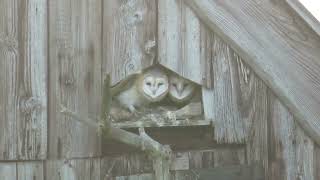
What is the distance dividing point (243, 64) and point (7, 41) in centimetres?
90

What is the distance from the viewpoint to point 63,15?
8.29ft

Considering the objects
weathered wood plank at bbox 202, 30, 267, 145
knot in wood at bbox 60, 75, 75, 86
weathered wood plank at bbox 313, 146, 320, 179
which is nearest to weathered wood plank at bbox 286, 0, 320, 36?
weathered wood plank at bbox 202, 30, 267, 145

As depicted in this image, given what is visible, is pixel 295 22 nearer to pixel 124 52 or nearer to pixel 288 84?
pixel 288 84

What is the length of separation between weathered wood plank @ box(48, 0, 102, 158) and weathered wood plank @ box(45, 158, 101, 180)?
3cm

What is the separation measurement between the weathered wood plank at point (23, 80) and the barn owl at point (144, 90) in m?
0.31

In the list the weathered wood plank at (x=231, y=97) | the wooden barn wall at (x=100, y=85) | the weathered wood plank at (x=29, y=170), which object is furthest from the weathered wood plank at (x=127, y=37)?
the weathered wood plank at (x=29, y=170)

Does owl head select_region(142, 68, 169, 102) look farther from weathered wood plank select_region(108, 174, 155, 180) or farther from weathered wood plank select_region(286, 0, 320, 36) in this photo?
weathered wood plank select_region(286, 0, 320, 36)

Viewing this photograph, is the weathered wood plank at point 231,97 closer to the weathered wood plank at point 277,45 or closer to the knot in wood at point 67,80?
the weathered wood plank at point 277,45

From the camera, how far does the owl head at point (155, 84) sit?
2541 millimetres

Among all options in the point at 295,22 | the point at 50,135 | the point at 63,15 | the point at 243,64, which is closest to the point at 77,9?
the point at 63,15

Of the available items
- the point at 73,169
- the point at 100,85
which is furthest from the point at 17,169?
the point at 100,85

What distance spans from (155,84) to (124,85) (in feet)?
0.39

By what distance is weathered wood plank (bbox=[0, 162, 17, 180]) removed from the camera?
2.51 metres

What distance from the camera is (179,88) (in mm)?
2584
